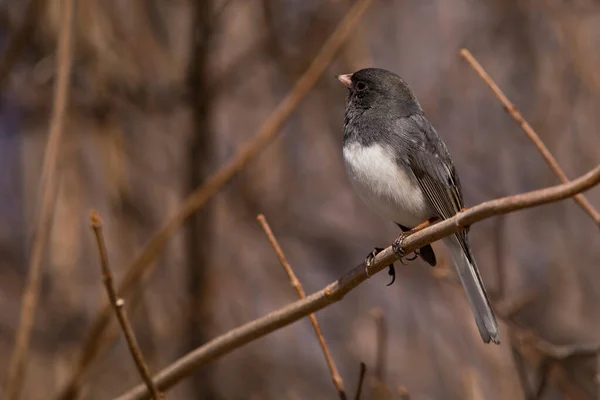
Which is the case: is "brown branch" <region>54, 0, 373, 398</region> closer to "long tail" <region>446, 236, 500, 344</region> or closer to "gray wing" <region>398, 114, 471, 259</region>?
"gray wing" <region>398, 114, 471, 259</region>

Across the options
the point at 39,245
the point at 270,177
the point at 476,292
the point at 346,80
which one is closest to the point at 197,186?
the point at 270,177

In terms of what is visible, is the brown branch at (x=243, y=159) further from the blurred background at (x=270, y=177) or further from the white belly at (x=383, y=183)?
the blurred background at (x=270, y=177)

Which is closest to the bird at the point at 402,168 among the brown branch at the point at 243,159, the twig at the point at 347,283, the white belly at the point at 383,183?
the white belly at the point at 383,183

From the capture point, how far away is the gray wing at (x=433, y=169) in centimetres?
218

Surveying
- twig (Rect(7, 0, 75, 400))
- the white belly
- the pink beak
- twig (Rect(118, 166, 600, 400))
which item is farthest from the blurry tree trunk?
twig (Rect(118, 166, 600, 400))

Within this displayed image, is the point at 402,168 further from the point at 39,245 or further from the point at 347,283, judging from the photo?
the point at 39,245

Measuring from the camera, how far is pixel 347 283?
1692 mm

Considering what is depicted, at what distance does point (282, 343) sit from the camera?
3822 millimetres

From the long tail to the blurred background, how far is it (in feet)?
4.04

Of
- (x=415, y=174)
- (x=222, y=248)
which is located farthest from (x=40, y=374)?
(x=415, y=174)

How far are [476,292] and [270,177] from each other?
1894 mm

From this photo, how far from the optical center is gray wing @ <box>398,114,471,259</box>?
2178 mm

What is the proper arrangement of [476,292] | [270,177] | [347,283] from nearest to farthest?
Answer: [347,283] < [476,292] < [270,177]

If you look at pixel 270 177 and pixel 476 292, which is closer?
pixel 476 292
